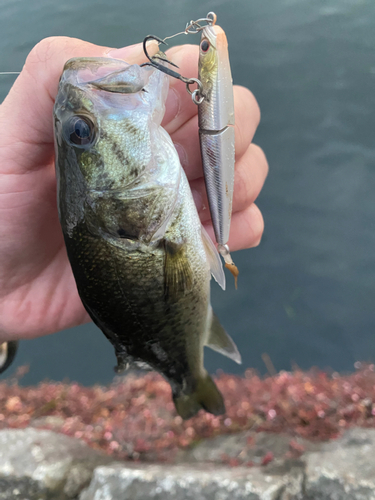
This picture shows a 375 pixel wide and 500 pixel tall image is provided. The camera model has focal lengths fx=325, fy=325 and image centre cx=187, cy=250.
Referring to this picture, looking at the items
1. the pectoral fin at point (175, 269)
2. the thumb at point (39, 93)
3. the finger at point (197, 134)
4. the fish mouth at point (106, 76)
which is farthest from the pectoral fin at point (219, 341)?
the thumb at point (39, 93)

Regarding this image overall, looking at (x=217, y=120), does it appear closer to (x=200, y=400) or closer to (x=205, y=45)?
(x=205, y=45)

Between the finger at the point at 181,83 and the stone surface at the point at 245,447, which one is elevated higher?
the finger at the point at 181,83

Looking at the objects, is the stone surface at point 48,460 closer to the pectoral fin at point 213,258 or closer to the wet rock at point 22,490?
the wet rock at point 22,490

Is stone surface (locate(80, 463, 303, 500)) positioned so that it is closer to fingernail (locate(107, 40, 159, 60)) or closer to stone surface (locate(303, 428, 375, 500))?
stone surface (locate(303, 428, 375, 500))

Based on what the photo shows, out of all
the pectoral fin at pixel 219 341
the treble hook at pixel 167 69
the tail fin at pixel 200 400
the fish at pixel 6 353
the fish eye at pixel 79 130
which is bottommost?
the fish at pixel 6 353

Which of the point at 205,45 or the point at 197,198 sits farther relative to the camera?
the point at 197,198

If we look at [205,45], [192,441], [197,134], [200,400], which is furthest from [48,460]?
[205,45]
